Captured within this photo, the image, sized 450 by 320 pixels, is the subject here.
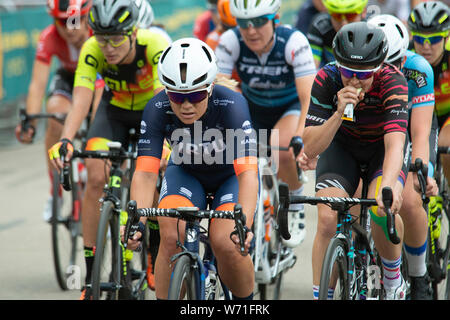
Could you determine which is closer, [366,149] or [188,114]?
[188,114]

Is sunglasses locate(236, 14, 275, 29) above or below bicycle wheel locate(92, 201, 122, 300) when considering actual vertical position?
above

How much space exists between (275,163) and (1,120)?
7.46 m

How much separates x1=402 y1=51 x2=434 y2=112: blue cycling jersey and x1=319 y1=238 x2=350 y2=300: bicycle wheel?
4.44ft

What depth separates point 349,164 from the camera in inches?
205

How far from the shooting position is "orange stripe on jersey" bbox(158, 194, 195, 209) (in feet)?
15.7

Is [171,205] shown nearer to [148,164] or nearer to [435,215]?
[148,164]

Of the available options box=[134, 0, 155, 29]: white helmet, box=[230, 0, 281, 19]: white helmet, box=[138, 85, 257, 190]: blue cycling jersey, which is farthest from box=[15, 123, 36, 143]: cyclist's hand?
box=[138, 85, 257, 190]: blue cycling jersey

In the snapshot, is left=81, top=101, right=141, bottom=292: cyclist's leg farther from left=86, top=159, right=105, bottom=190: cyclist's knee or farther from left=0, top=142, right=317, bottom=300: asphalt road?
left=0, top=142, right=317, bottom=300: asphalt road

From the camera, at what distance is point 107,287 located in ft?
17.8

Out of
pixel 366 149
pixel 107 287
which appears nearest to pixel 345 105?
pixel 366 149

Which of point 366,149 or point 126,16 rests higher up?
point 126,16

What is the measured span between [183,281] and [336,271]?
91 centimetres

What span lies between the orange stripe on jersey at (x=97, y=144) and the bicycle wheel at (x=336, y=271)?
230 centimetres

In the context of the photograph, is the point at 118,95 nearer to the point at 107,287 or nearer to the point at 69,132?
the point at 69,132
